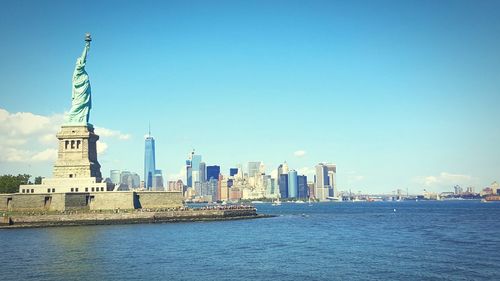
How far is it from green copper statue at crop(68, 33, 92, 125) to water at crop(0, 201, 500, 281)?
3342 cm

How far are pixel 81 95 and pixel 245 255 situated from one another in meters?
70.5

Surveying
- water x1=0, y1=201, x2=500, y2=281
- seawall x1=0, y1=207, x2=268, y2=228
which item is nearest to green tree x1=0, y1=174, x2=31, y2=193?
seawall x1=0, y1=207, x2=268, y2=228

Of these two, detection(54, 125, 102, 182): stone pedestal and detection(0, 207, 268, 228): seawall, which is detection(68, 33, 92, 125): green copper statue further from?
detection(0, 207, 268, 228): seawall

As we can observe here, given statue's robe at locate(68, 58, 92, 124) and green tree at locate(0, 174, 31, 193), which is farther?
green tree at locate(0, 174, 31, 193)

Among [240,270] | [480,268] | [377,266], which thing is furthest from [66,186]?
[480,268]

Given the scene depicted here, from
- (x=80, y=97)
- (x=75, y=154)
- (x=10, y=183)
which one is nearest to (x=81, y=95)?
(x=80, y=97)

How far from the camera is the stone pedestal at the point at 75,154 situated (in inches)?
4136

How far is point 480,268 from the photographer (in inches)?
1813

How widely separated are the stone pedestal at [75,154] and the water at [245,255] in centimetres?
2366

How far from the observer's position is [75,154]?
10638 cm

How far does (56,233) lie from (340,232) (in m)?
47.3

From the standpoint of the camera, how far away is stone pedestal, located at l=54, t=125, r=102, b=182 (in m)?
105

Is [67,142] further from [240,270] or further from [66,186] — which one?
[240,270]

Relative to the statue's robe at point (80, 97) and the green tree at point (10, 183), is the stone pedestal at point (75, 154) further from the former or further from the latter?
the green tree at point (10, 183)
